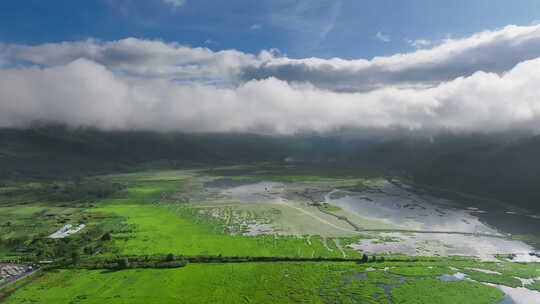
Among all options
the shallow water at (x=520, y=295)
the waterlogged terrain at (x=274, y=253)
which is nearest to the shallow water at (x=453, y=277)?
the waterlogged terrain at (x=274, y=253)

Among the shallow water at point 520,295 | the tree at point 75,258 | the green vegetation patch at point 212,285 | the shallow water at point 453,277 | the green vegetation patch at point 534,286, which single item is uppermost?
the tree at point 75,258

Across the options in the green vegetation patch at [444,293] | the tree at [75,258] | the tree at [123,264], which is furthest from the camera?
the tree at [75,258]

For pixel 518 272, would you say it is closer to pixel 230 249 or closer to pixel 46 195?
pixel 230 249

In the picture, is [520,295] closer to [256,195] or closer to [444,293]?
[444,293]

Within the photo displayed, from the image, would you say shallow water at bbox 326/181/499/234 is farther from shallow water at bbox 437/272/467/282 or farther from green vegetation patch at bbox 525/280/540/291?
green vegetation patch at bbox 525/280/540/291

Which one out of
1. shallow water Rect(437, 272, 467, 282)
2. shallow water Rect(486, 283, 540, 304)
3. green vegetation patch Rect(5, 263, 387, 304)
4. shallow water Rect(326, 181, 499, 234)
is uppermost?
shallow water Rect(326, 181, 499, 234)

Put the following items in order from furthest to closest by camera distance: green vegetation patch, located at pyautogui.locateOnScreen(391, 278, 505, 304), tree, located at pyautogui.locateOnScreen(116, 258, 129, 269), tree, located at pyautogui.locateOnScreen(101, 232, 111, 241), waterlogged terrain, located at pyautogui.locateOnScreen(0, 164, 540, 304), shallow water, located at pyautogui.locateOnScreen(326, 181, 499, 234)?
shallow water, located at pyautogui.locateOnScreen(326, 181, 499, 234) < tree, located at pyautogui.locateOnScreen(101, 232, 111, 241) < tree, located at pyautogui.locateOnScreen(116, 258, 129, 269) < waterlogged terrain, located at pyautogui.locateOnScreen(0, 164, 540, 304) < green vegetation patch, located at pyautogui.locateOnScreen(391, 278, 505, 304)

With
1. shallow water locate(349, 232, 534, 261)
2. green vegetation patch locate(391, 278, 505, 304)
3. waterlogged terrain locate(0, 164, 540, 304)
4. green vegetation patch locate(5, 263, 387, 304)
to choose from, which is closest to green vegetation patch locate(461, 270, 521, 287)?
waterlogged terrain locate(0, 164, 540, 304)

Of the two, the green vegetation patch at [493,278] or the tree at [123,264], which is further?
the tree at [123,264]

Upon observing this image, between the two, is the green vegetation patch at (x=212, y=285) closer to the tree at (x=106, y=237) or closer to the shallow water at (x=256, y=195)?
Answer: the tree at (x=106, y=237)
